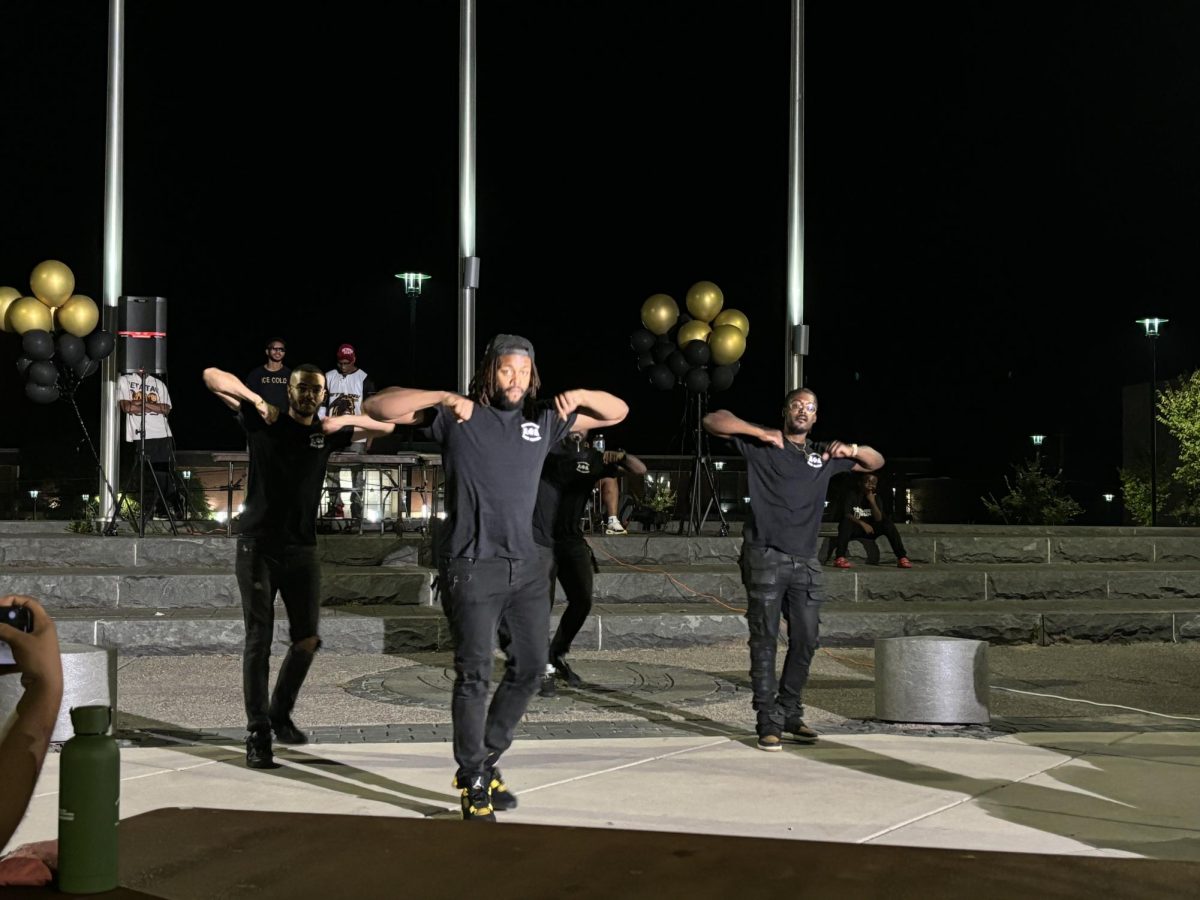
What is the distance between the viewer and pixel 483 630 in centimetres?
527

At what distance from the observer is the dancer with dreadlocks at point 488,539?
17.3ft

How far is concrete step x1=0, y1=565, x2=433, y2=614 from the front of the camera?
11.3 meters

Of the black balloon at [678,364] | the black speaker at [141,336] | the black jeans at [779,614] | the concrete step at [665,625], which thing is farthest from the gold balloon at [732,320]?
the black jeans at [779,614]

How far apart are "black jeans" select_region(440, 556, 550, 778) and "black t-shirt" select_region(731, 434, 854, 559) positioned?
2.15 m

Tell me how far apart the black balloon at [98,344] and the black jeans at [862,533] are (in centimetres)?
794

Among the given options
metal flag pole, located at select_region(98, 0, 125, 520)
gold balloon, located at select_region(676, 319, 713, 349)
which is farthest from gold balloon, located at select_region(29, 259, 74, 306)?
gold balloon, located at select_region(676, 319, 713, 349)

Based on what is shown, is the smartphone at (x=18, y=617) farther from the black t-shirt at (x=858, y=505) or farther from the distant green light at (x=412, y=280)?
the distant green light at (x=412, y=280)

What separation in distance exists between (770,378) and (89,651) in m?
41.0

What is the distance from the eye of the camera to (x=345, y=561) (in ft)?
44.7

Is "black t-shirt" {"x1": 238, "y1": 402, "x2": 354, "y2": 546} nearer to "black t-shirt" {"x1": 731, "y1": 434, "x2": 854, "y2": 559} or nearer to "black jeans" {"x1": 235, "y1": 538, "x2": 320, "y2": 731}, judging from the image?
"black jeans" {"x1": 235, "y1": 538, "x2": 320, "y2": 731}

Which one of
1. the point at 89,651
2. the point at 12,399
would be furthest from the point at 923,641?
the point at 12,399

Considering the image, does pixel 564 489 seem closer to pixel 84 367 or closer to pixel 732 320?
pixel 84 367

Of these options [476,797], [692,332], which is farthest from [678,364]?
[476,797]

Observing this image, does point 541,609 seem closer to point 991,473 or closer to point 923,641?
point 923,641
